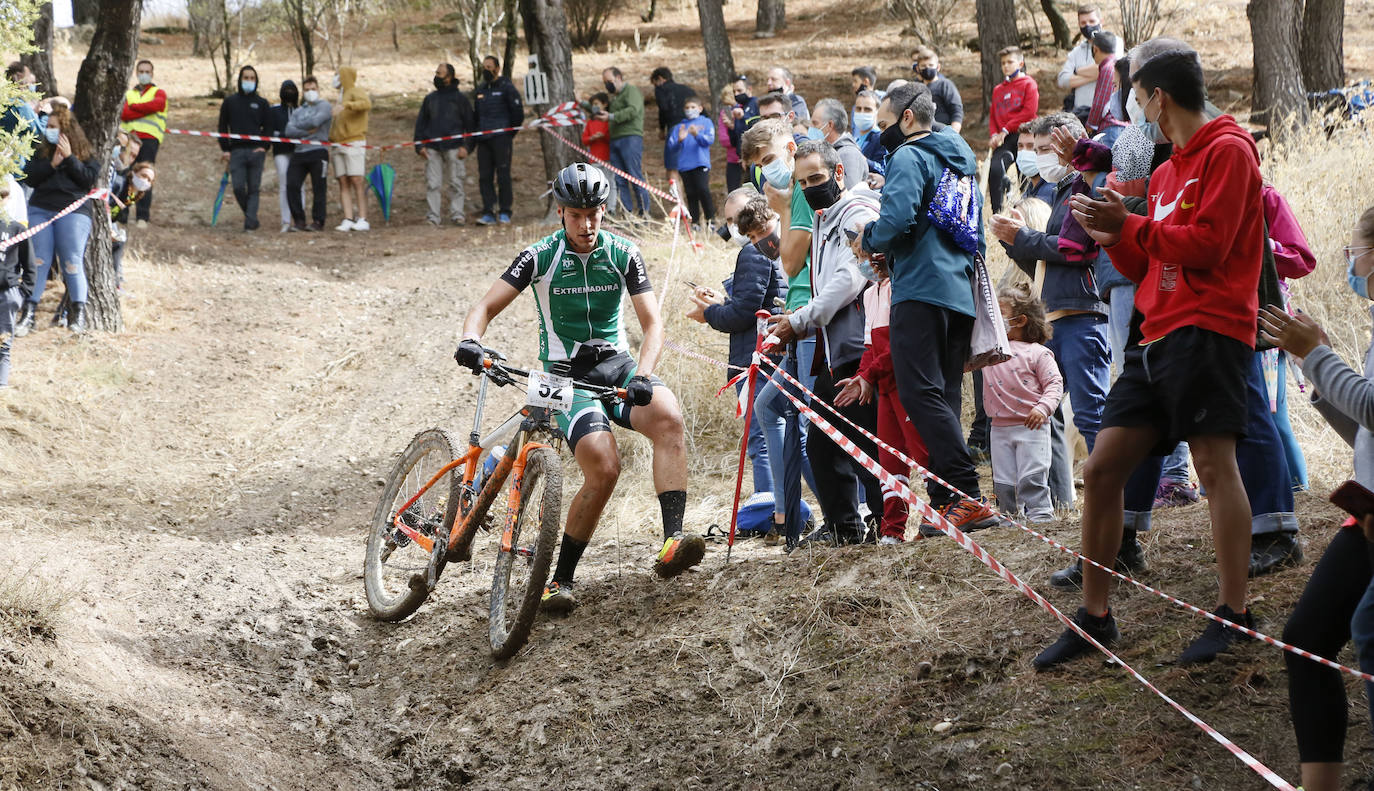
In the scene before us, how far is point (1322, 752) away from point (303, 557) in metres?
6.25

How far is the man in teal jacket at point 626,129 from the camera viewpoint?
1655 centimetres

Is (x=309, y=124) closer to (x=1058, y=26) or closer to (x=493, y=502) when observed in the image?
(x=493, y=502)

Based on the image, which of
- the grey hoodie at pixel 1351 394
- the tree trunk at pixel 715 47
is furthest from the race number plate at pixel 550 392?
the tree trunk at pixel 715 47

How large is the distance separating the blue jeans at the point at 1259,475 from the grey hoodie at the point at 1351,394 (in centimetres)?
97

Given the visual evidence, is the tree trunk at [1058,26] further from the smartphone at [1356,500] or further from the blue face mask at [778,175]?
the smartphone at [1356,500]

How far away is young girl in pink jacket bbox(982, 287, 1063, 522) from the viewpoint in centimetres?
634

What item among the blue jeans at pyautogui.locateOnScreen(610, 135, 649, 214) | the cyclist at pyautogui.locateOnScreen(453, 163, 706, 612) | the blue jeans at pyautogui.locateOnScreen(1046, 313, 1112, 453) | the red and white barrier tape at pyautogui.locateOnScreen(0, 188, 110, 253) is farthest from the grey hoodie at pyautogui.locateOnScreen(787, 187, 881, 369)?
the blue jeans at pyautogui.locateOnScreen(610, 135, 649, 214)

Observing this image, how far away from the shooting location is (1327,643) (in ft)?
10.5

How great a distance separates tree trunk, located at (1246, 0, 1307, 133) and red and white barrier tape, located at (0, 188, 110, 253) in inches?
475

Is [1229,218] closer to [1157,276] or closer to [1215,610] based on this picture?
[1157,276]

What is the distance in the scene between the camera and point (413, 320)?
13.4 metres

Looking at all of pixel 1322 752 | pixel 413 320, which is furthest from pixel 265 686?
pixel 413 320

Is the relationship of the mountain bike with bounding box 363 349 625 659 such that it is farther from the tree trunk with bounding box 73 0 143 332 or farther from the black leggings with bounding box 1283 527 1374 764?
the tree trunk with bounding box 73 0 143 332

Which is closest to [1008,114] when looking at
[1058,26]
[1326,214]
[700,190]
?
[1326,214]
